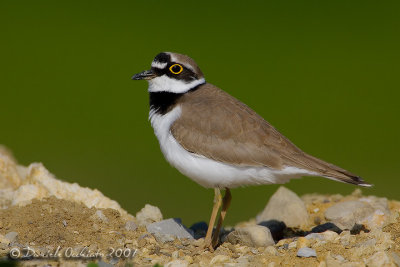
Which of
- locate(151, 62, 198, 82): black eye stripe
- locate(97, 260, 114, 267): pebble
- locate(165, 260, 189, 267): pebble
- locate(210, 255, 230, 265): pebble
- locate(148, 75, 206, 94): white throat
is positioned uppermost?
locate(151, 62, 198, 82): black eye stripe

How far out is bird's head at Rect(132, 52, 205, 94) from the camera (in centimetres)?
691

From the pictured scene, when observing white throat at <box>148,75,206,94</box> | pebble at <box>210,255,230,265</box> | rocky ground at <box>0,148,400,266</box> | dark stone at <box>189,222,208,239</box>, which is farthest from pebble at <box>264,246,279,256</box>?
white throat at <box>148,75,206,94</box>

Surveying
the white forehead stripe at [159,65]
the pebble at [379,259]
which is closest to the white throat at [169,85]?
the white forehead stripe at [159,65]

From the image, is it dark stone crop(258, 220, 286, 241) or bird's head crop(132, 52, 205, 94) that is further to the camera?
dark stone crop(258, 220, 286, 241)

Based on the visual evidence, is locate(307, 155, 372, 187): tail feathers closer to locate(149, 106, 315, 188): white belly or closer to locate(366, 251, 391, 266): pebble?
locate(149, 106, 315, 188): white belly

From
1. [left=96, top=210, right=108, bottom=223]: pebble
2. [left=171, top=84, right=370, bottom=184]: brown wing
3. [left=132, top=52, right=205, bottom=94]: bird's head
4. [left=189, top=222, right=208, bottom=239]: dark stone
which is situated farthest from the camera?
[left=189, top=222, right=208, bottom=239]: dark stone

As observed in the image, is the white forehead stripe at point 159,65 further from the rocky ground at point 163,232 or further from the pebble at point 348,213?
the pebble at point 348,213

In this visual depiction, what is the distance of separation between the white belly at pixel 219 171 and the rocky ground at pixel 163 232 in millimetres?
486

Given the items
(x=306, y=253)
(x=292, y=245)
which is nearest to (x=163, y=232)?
(x=292, y=245)

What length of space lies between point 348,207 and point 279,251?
1.57 metres

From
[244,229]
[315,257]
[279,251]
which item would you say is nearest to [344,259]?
[315,257]

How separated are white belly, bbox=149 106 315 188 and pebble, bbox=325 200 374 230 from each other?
93 cm

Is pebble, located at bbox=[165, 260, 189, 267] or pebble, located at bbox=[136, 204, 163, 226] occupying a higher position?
pebble, located at bbox=[165, 260, 189, 267]

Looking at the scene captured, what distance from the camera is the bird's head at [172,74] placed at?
272 inches
